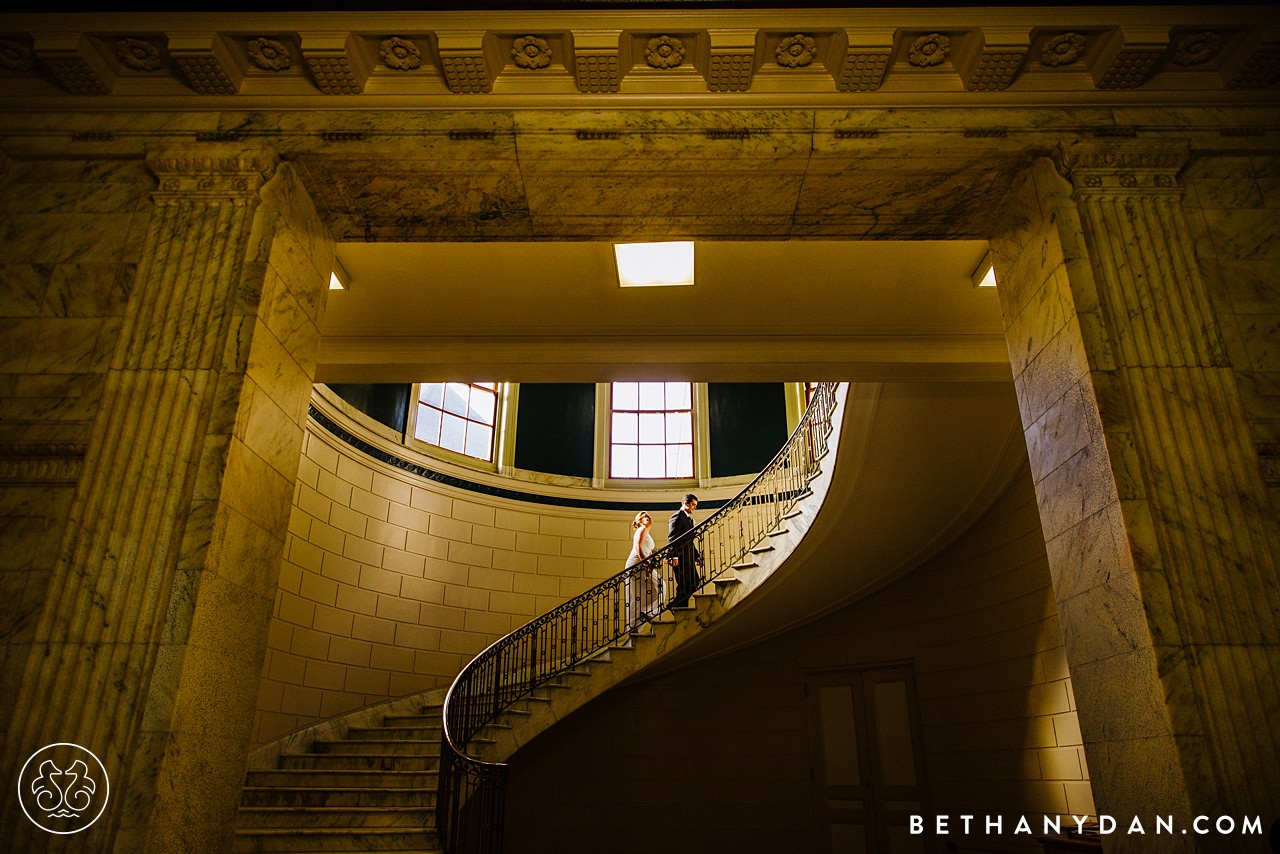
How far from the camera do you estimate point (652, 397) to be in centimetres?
1189

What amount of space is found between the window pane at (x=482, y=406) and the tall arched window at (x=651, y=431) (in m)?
1.77

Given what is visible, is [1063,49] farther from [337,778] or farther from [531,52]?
[337,778]

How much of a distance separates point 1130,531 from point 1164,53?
186 cm

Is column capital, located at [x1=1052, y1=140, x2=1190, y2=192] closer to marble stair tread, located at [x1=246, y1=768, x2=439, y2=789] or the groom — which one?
the groom

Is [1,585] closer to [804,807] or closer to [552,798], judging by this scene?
[552,798]

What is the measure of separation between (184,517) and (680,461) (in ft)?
30.2

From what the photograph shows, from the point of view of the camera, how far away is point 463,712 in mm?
7164

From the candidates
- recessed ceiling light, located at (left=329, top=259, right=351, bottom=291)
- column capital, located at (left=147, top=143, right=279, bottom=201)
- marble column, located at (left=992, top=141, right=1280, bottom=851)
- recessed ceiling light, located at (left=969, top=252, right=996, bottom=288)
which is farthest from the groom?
column capital, located at (left=147, top=143, right=279, bottom=201)

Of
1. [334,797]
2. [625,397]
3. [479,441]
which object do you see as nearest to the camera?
[334,797]

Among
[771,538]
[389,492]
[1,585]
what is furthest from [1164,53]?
[389,492]

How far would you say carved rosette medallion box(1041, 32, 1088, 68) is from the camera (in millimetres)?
2947

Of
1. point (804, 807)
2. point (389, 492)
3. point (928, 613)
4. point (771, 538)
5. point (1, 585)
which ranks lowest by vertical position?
point (804, 807)

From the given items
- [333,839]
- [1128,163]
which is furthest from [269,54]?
[333,839]

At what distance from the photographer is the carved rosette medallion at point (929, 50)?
2.95 metres
